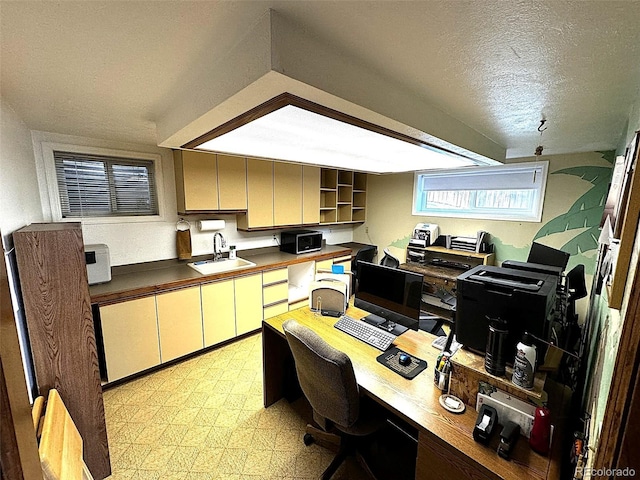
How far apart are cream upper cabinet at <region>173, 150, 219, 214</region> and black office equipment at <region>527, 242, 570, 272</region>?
341 cm

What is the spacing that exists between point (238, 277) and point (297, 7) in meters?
2.55

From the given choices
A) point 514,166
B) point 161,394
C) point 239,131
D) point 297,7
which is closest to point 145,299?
point 161,394

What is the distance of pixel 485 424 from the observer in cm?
104

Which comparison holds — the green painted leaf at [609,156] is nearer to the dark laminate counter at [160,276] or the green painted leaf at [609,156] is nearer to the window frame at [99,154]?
the dark laminate counter at [160,276]

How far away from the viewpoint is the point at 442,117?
5.42 ft

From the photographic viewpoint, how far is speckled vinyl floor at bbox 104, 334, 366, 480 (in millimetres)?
1644

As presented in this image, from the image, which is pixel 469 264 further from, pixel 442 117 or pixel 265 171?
pixel 265 171

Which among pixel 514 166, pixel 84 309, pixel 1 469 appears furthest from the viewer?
pixel 514 166

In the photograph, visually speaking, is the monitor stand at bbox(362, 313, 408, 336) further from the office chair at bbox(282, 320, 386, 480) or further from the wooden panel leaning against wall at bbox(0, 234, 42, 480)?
the wooden panel leaning against wall at bbox(0, 234, 42, 480)

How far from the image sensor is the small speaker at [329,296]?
7.00ft

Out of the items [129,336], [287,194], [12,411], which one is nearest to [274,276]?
A: [287,194]

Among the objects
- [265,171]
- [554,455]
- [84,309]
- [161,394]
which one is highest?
[265,171]

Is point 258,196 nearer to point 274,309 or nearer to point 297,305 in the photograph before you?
point 274,309

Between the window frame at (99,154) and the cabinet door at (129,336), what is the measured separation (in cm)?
93
